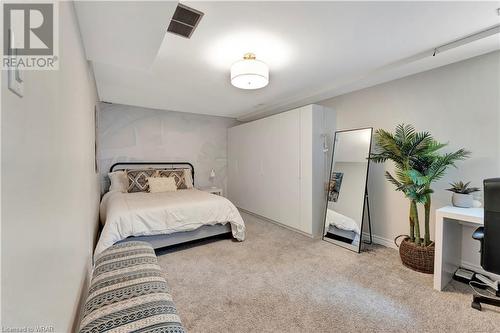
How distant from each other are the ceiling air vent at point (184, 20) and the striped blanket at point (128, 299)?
1.78 m

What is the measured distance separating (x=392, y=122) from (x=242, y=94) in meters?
2.17

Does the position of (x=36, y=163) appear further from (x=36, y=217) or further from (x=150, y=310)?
(x=150, y=310)

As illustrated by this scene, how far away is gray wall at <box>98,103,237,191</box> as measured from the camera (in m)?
4.02

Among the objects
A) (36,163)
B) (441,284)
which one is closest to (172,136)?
(36,163)

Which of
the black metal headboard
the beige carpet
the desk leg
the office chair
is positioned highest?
the black metal headboard

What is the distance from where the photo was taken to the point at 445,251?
6.77 ft

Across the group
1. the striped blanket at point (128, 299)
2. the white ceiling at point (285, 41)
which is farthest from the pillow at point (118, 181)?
the striped blanket at point (128, 299)

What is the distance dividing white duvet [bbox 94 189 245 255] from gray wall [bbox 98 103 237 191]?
3.93ft

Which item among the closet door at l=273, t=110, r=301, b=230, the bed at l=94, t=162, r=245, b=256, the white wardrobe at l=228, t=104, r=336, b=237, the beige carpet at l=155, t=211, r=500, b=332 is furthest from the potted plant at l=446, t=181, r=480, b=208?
the bed at l=94, t=162, r=245, b=256

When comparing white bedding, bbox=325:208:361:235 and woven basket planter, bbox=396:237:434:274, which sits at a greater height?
white bedding, bbox=325:208:361:235

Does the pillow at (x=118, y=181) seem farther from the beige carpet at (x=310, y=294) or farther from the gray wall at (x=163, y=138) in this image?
the beige carpet at (x=310, y=294)

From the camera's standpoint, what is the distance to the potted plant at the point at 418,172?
2.21m

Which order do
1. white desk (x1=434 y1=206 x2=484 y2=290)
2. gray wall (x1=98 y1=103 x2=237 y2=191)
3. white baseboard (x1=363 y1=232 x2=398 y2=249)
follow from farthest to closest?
gray wall (x1=98 y1=103 x2=237 y2=191), white baseboard (x1=363 y1=232 x2=398 y2=249), white desk (x1=434 y1=206 x2=484 y2=290)

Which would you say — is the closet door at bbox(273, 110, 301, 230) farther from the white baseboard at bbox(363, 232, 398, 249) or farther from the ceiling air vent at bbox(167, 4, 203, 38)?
the ceiling air vent at bbox(167, 4, 203, 38)
